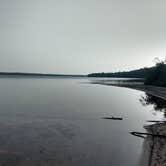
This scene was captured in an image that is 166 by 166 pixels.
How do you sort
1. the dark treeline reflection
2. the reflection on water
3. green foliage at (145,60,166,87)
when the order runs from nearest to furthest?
the reflection on water, the dark treeline reflection, green foliage at (145,60,166,87)

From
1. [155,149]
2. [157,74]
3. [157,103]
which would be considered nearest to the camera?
[155,149]

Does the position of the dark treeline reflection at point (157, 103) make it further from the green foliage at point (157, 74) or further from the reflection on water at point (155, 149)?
the reflection on water at point (155, 149)

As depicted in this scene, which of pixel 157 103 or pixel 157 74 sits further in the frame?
pixel 157 74

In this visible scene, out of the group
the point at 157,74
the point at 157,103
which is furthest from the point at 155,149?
the point at 157,74

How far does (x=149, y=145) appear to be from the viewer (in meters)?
2.36

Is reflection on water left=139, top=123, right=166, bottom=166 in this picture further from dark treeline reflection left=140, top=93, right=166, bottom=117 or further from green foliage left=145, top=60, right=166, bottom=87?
green foliage left=145, top=60, right=166, bottom=87

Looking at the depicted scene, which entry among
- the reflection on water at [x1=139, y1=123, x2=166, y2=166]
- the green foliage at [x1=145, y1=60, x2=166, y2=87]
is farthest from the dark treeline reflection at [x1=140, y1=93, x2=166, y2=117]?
the reflection on water at [x1=139, y1=123, x2=166, y2=166]

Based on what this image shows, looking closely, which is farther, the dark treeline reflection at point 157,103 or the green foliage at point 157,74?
the green foliage at point 157,74

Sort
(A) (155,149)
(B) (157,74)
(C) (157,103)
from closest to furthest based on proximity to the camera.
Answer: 1. (A) (155,149)
2. (C) (157,103)
3. (B) (157,74)

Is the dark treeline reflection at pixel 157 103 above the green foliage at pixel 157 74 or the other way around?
the other way around

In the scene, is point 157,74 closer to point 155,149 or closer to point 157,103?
point 157,103

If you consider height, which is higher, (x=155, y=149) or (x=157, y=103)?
(x=155, y=149)

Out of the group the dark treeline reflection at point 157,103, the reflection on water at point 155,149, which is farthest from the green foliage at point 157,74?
the reflection on water at point 155,149

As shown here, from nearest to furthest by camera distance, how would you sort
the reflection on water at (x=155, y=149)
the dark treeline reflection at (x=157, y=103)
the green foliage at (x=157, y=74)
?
the reflection on water at (x=155, y=149), the dark treeline reflection at (x=157, y=103), the green foliage at (x=157, y=74)
